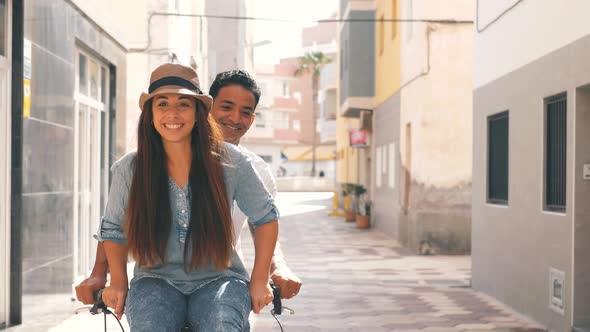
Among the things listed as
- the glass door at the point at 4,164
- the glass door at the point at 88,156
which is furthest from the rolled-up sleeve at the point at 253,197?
the glass door at the point at 88,156

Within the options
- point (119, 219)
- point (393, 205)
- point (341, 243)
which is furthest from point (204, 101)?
point (393, 205)

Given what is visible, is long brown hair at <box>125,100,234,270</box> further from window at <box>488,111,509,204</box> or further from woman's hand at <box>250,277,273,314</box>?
window at <box>488,111,509,204</box>

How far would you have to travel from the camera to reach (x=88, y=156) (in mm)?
11453

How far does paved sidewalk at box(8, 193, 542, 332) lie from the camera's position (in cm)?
898

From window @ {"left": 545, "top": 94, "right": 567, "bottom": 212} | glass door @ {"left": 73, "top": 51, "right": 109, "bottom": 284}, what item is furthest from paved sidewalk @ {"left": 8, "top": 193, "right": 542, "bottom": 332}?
glass door @ {"left": 73, "top": 51, "right": 109, "bottom": 284}

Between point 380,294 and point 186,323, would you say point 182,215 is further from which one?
point 380,294

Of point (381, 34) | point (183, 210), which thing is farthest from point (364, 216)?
point (183, 210)

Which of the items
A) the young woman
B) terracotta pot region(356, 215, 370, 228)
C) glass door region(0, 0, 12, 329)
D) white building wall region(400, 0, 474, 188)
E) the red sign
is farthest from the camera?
the red sign

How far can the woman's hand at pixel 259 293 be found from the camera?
2.75 metres

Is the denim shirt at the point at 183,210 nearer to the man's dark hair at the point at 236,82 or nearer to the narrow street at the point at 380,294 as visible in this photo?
the man's dark hair at the point at 236,82

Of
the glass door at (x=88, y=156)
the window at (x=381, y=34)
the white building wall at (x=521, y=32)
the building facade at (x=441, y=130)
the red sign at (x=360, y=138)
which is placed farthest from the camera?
the red sign at (x=360, y=138)

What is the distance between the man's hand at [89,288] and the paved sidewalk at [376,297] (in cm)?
528

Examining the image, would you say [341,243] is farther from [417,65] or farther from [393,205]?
[417,65]

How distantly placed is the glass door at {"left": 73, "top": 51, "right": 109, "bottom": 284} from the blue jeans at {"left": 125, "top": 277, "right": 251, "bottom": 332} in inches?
315
